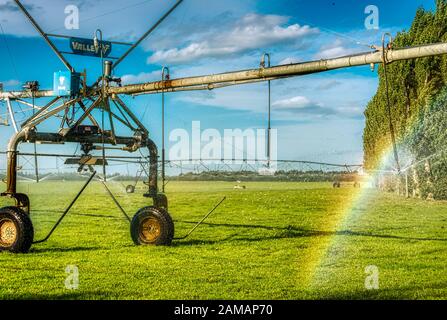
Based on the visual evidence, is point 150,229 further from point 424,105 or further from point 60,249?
point 424,105

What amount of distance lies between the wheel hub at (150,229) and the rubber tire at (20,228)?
290 centimetres

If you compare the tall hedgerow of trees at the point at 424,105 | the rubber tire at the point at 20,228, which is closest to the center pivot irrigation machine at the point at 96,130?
the rubber tire at the point at 20,228

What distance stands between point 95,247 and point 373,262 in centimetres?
752

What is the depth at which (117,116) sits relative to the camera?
16844 mm

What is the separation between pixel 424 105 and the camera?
46.3m

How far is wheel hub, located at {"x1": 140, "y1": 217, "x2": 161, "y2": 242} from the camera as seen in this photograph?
53.1 feet

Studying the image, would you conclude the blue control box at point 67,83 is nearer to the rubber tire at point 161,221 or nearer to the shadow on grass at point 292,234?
the rubber tire at point 161,221

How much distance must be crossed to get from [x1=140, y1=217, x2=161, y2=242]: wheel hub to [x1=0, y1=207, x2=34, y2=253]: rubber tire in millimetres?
2901

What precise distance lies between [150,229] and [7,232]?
356 centimetres

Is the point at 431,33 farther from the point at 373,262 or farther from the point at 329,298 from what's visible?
the point at 329,298

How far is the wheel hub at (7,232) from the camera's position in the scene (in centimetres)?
1489

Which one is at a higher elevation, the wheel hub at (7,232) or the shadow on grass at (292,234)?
the wheel hub at (7,232)
